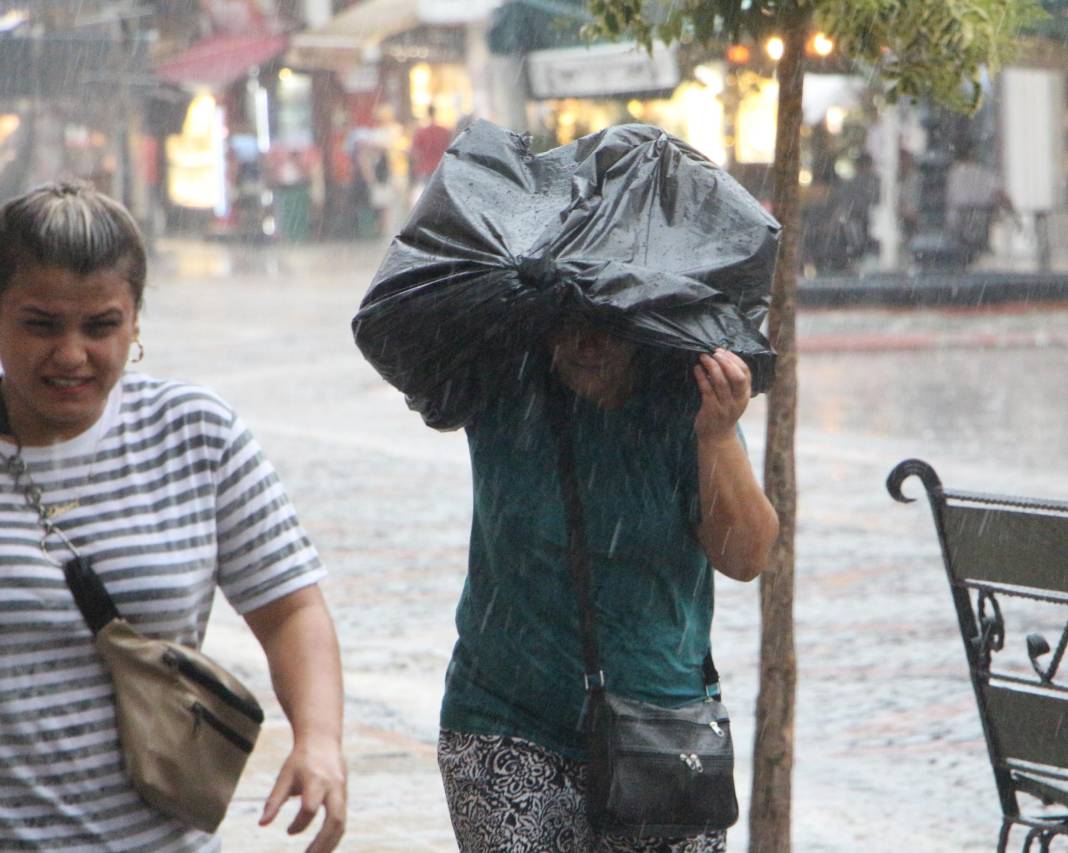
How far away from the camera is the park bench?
385 centimetres

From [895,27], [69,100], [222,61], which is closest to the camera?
[895,27]

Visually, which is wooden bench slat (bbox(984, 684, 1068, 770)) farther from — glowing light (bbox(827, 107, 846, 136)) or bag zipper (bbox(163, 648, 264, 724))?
glowing light (bbox(827, 107, 846, 136))

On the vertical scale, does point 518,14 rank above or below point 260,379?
above

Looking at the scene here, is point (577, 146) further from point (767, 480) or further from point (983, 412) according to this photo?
point (983, 412)

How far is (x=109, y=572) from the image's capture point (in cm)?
246

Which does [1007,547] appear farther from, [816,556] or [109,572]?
[816,556]

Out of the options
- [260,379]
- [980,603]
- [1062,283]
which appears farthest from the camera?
[1062,283]

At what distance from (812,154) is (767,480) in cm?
2413

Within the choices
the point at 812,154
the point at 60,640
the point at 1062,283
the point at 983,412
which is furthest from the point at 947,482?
the point at 812,154

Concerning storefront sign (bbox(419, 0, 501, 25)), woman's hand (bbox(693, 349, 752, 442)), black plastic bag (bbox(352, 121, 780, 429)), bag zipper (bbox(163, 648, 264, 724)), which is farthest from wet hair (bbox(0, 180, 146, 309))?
storefront sign (bbox(419, 0, 501, 25))

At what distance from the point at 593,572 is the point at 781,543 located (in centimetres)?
138

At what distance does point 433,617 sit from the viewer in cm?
858

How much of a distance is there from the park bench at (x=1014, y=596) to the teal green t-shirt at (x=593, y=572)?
93 cm

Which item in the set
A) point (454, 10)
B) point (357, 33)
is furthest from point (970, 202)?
point (357, 33)
